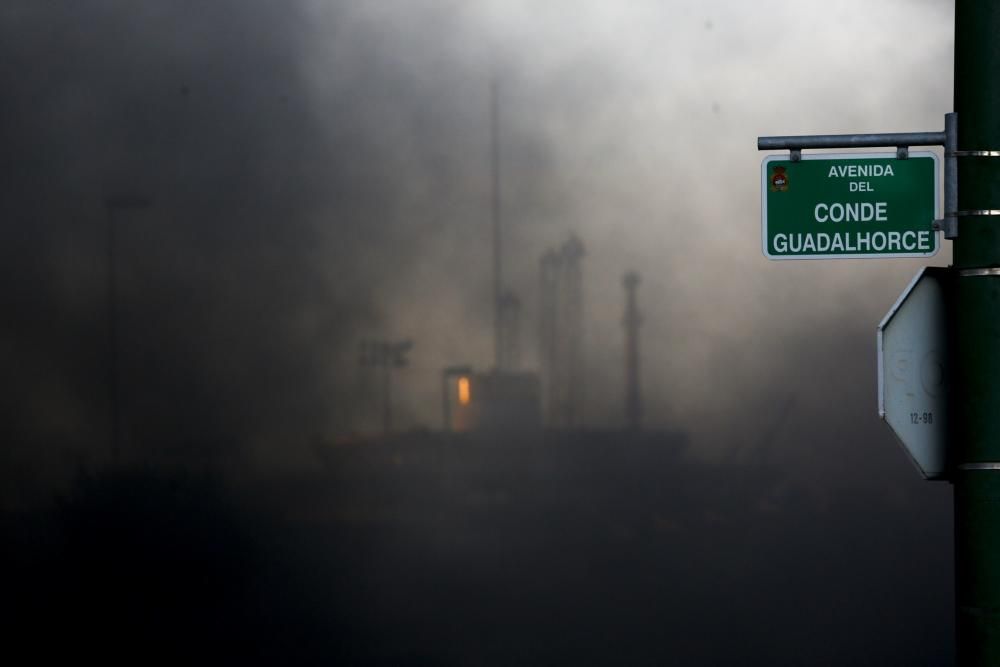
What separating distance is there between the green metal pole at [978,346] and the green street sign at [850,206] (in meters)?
0.17

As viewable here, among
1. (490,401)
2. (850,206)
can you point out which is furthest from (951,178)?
(490,401)

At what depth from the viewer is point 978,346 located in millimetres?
2182

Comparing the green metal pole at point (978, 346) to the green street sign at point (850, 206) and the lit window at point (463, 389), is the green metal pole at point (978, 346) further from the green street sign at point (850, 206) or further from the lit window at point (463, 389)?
the lit window at point (463, 389)

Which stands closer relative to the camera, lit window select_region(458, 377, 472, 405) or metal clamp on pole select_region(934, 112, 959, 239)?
metal clamp on pole select_region(934, 112, 959, 239)

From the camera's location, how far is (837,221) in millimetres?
2451

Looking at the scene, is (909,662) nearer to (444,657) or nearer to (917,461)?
(444,657)

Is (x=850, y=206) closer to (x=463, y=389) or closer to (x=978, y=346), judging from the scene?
(x=978, y=346)

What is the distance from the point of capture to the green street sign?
2402 mm

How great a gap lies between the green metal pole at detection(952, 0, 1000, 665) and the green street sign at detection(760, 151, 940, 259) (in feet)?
0.54

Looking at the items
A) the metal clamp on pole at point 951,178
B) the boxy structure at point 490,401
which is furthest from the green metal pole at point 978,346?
the boxy structure at point 490,401

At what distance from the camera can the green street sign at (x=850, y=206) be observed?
2402mm

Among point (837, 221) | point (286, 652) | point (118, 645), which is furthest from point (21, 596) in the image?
point (837, 221)

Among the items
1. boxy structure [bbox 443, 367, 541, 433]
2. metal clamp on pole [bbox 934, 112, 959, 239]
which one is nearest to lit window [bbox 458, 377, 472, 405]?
boxy structure [bbox 443, 367, 541, 433]

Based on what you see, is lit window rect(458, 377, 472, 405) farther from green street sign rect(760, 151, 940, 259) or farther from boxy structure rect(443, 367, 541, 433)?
green street sign rect(760, 151, 940, 259)
